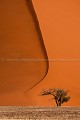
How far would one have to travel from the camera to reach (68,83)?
42.9ft

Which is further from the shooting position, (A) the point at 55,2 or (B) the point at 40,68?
(A) the point at 55,2

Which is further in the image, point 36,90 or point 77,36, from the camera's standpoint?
point 77,36

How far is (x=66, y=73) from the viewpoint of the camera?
13.1m

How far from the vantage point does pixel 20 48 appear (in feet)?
43.1

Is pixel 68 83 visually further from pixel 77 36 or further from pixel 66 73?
pixel 77 36

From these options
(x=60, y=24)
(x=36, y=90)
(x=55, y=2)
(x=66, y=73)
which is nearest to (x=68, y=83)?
(x=66, y=73)

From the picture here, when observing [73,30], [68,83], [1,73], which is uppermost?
[73,30]

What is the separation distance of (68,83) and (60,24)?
2.13 m

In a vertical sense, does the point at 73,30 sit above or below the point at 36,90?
above

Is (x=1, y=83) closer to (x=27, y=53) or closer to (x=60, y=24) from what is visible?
(x=27, y=53)

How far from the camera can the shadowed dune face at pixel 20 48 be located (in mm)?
12953

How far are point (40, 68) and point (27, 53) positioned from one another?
70 cm

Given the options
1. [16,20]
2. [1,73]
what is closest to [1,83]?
[1,73]

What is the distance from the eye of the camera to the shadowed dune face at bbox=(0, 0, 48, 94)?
13.0 m
